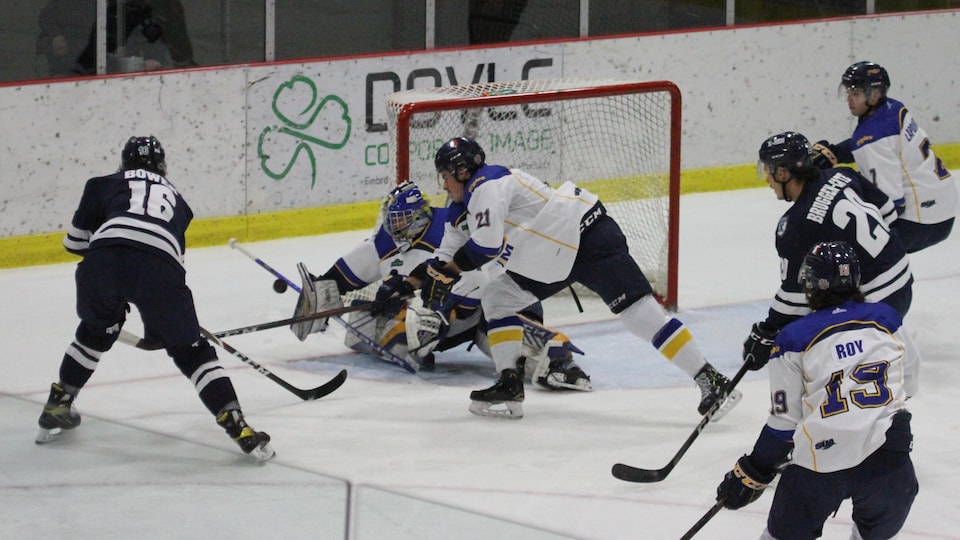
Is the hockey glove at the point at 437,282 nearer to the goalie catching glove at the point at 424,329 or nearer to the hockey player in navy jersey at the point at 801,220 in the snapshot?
the goalie catching glove at the point at 424,329

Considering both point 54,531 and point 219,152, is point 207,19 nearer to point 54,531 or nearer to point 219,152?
point 219,152

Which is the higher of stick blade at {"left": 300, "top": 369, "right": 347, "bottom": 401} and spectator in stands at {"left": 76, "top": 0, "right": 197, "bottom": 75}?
spectator in stands at {"left": 76, "top": 0, "right": 197, "bottom": 75}

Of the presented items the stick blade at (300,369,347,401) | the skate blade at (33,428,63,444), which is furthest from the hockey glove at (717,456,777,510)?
the skate blade at (33,428,63,444)

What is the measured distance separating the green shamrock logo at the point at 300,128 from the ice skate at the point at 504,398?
9.64 feet

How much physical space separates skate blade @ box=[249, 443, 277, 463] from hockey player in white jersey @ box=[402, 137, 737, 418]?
30.6 inches

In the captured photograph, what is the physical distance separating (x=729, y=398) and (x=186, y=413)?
69.4 inches

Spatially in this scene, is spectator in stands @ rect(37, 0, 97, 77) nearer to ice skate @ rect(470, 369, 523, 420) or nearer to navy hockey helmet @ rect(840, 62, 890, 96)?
ice skate @ rect(470, 369, 523, 420)

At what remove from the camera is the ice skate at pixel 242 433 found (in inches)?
175

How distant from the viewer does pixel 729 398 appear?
→ 4.82m

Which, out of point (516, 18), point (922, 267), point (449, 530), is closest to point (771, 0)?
point (516, 18)

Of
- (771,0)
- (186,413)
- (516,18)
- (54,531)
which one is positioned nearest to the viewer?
(54,531)

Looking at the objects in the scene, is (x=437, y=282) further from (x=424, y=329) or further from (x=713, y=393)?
(x=713, y=393)

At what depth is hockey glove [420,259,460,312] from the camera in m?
5.00

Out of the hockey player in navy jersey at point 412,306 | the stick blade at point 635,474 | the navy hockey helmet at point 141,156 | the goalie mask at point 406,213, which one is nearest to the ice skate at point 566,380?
the hockey player in navy jersey at point 412,306
